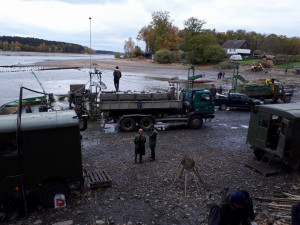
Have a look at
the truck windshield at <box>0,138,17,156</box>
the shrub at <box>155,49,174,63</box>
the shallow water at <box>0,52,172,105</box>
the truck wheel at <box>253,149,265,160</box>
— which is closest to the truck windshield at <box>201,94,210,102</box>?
the truck wheel at <box>253,149,265,160</box>

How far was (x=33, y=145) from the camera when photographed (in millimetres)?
7059

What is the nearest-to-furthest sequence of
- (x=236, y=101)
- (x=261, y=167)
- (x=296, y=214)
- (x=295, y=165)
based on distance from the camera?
1. (x=296, y=214)
2. (x=295, y=165)
3. (x=261, y=167)
4. (x=236, y=101)

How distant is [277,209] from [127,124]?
9.83 meters

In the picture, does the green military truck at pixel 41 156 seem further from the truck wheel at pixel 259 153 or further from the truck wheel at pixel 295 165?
the truck wheel at pixel 295 165

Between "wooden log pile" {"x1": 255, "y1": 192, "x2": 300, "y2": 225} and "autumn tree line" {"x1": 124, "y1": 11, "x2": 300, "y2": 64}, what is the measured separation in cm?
6089

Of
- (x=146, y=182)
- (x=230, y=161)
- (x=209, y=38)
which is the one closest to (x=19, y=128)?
(x=146, y=182)

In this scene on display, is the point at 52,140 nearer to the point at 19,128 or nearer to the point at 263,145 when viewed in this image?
the point at 19,128

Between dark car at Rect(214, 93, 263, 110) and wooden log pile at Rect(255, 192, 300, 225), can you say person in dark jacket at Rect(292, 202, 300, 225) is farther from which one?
dark car at Rect(214, 93, 263, 110)

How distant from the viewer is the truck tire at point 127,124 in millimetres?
15459

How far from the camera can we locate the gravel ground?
7088 mm

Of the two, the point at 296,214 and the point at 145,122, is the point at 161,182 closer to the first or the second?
the point at 296,214

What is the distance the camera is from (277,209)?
7230mm

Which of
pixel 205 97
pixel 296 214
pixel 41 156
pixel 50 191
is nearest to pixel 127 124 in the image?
pixel 205 97

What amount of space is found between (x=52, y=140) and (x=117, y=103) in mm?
8133
